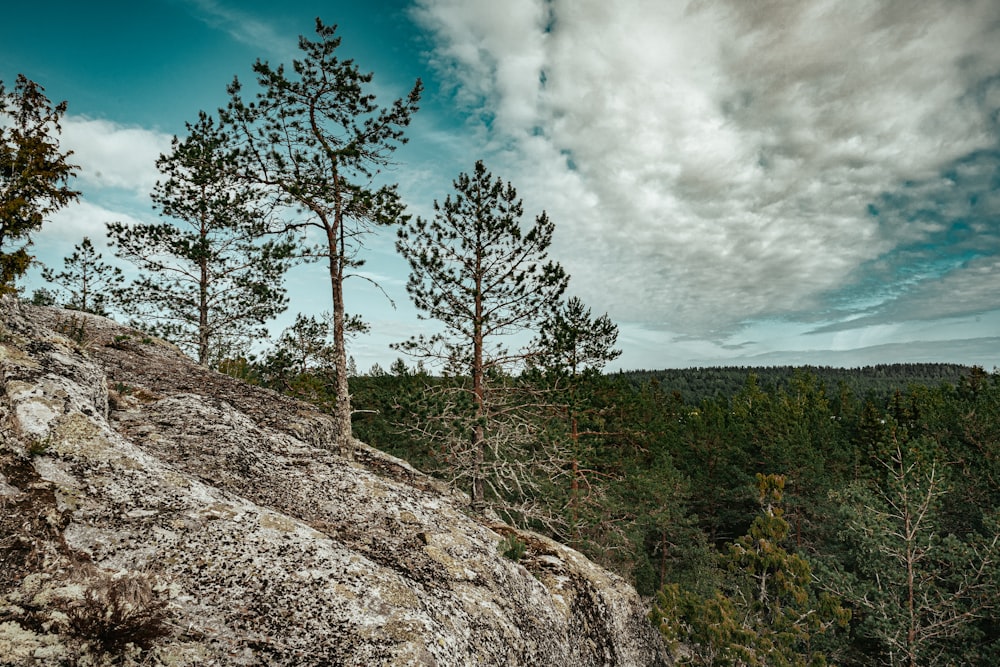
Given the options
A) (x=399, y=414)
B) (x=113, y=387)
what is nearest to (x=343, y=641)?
(x=113, y=387)

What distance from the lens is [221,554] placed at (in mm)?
4211

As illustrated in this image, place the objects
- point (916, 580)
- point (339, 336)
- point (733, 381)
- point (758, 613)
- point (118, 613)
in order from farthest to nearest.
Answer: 1. point (733, 381)
2. point (916, 580)
3. point (758, 613)
4. point (339, 336)
5. point (118, 613)

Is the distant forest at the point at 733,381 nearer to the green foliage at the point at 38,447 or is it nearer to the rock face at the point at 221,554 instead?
the rock face at the point at 221,554

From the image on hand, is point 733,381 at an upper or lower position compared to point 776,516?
upper

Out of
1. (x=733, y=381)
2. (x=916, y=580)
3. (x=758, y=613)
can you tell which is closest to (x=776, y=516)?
(x=758, y=613)

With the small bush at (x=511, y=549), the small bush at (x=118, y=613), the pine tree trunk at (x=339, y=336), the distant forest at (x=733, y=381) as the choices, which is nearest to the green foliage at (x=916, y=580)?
the small bush at (x=511, y=549)

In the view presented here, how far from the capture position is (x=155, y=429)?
271 inches

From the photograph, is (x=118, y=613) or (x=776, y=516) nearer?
(x=118, y=613)

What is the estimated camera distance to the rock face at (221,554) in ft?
11.4

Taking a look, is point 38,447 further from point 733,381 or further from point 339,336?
point 733,381

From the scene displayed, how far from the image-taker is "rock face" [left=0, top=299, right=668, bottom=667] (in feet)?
11.4

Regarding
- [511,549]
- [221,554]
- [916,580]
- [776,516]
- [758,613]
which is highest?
[221,554]

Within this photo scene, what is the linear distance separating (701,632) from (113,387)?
13941mm

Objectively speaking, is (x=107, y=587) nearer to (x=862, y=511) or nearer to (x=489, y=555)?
(x=489, y=555)
